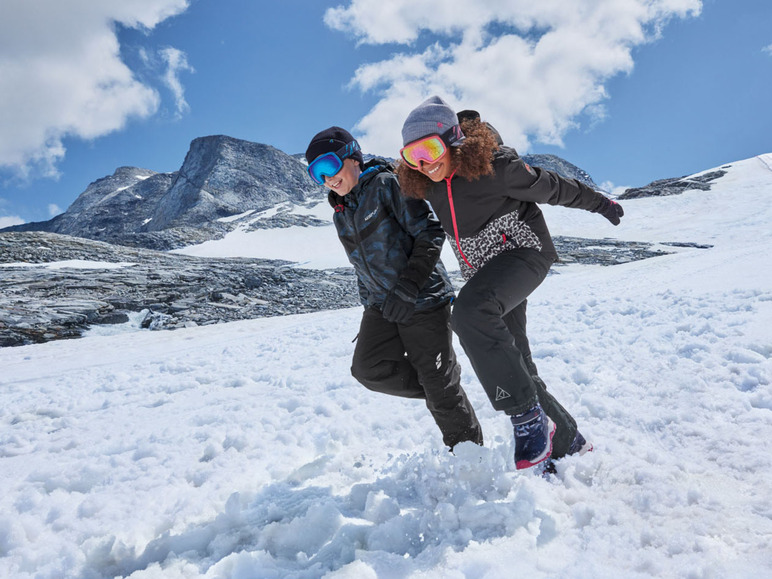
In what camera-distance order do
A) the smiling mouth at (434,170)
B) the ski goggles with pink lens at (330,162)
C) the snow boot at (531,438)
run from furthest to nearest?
the ski goggles with pink lens at (330,162), the smiling mouth at (434,170), the snow boot at (531,438)

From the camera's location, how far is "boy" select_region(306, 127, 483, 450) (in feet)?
9.38

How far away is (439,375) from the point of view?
292cm

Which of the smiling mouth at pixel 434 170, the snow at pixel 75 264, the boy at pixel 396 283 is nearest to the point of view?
the smiling mouth at pixel 434 170

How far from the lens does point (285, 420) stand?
421 cm

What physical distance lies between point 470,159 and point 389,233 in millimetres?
686

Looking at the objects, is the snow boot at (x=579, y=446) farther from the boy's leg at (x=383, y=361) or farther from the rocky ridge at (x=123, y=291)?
the rocky ridge at (x=123, y=291)

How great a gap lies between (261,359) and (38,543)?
4853mm

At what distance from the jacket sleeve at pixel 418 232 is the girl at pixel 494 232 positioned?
7 centimetres

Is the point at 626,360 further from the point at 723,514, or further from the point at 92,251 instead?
the point at 92,251

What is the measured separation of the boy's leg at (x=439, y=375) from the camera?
2889mm

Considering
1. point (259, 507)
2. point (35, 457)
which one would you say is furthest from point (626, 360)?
point (35, 457)

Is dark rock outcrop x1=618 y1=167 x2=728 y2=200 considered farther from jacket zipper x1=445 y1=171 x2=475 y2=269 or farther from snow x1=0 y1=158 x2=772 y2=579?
jacket zipper x1=445 y1=171 x2=475 y2=269

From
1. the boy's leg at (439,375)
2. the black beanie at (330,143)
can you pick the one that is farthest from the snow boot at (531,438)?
the black beanie at (330,143)

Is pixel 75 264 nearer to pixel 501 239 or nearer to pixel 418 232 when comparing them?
pixel 418 232
